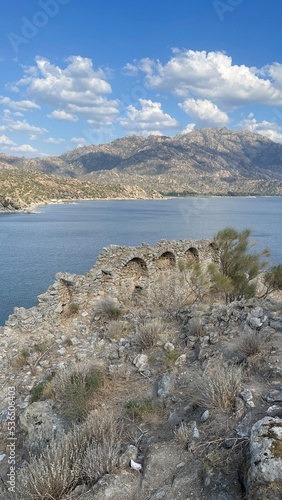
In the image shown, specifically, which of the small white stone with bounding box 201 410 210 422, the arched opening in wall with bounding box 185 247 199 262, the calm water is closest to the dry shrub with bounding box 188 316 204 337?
the small white stone with bounding box 201 410 210 422

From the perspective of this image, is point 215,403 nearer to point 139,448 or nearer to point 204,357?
point 139,448

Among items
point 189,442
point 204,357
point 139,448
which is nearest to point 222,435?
point 189,442

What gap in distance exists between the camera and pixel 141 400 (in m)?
5.47

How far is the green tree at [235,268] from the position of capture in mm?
13672

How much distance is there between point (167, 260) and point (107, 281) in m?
4.66

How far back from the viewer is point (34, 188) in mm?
123812

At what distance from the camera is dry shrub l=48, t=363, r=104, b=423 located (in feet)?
18.5

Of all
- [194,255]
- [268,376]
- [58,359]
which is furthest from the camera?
[194,255]

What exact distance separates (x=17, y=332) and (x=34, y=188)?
12129cm

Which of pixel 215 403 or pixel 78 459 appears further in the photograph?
pixel 215 403

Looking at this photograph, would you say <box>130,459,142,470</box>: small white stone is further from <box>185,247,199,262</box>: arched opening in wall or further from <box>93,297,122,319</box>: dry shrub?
<box>185,247,199,262</box>: arched opening in wall

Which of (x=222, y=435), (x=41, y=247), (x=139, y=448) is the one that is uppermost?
(x=222, y=435)

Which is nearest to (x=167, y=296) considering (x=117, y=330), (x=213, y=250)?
(x=117, y=330)

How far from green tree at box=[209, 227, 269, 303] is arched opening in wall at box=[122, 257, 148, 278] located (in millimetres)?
2929
